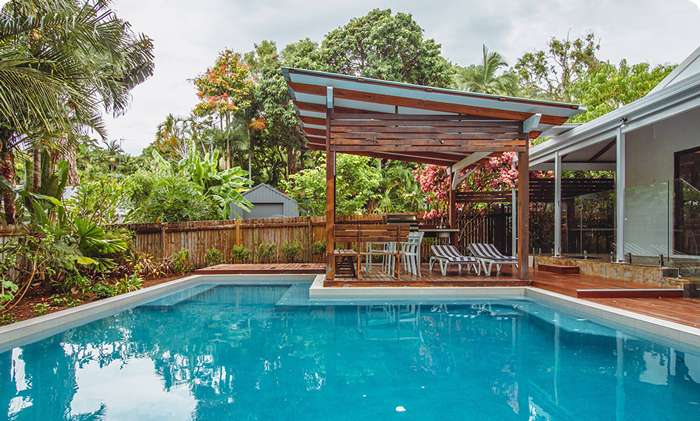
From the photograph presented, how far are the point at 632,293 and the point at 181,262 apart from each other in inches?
387

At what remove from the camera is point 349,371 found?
3916mm

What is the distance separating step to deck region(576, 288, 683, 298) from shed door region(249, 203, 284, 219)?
1783 cm

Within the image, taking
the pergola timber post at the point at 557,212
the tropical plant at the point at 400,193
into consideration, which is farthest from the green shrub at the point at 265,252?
the tropical plant at the point at 400,193

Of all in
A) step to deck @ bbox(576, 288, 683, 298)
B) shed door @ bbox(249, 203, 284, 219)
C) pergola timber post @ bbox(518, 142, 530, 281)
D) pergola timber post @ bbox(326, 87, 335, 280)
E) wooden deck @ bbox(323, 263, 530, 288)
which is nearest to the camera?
step to deck @ bbox(576, 288, 683, 298)

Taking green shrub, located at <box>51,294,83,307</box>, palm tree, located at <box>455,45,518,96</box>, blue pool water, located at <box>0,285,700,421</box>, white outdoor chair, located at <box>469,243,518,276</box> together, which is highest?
palm tree, located at <box>455,45,518,96</box>

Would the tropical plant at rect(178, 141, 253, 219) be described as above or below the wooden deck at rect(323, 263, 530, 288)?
above

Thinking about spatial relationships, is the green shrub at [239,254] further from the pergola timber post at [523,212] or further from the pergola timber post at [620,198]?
the pergola timber post at [620,198]

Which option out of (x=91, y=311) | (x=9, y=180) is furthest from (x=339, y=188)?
(x=9, y=180)

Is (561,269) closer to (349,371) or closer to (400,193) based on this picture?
(349,371)

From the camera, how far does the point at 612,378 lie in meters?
3.67

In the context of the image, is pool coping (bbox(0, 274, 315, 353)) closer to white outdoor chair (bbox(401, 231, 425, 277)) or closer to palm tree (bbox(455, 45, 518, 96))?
white outdoor chair (bbox(401, 231, 425, 277))

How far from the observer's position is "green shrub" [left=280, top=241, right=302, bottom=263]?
11.5 meters

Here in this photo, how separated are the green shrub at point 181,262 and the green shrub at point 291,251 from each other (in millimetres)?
2526

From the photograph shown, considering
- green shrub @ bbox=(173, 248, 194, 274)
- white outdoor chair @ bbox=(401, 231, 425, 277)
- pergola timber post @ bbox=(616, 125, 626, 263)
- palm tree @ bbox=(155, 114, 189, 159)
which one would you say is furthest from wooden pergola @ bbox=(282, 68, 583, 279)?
palm tree @ bbox=(155, 114, 189, 159)
